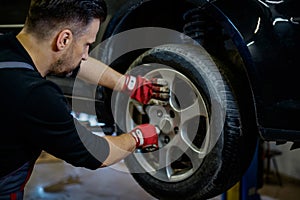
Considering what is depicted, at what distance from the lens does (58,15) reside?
1.27 meters

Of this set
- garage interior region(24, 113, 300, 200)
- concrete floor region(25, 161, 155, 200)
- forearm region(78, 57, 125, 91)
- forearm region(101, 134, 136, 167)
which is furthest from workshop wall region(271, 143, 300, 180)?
forearm region(101, 134, 136, 167)

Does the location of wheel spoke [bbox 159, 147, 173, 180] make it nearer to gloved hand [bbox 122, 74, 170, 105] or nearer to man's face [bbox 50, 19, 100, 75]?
gloved hand [bbox 122, 74, 170, 105]

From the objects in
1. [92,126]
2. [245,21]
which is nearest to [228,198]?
[92,126]

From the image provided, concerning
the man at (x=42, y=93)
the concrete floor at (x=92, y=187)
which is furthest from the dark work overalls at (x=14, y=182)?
the concrete floor at (x=92, y=187)

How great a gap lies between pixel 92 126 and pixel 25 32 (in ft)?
2.44

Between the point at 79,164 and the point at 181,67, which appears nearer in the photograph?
the point at 79,164

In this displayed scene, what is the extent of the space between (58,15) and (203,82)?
56cm

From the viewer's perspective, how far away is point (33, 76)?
1.26 metres

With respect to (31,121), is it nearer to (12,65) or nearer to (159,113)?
(12,65)

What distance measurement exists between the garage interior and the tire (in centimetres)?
183

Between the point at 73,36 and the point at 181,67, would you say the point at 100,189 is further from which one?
the point at 73,36

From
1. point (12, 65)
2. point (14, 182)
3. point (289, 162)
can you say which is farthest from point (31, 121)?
point (289, 162)

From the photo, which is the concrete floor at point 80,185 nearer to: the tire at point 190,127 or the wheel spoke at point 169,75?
the tire at point 190,127

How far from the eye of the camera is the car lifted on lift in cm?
135
